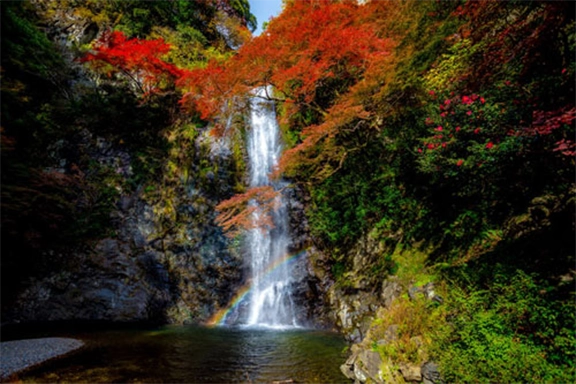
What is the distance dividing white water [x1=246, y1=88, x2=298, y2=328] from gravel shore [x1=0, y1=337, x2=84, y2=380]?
665 centimetres

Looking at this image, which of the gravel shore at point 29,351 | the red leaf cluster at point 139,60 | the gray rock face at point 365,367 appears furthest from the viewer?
the red leaf cluster at point 139,60

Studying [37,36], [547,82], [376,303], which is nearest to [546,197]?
[547,82]

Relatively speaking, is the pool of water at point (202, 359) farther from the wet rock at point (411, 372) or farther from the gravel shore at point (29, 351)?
the wet rock at point (411, 372)

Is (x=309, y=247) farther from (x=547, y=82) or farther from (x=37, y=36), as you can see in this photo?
(x=37, y=36)

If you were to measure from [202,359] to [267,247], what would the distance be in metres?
7.04

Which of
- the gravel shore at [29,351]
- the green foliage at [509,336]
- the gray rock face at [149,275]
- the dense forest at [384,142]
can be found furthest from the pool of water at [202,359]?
the gray rock face at [149,275]

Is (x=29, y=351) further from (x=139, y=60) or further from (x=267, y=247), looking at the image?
(x=139, y=60)

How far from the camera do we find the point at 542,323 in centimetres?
331

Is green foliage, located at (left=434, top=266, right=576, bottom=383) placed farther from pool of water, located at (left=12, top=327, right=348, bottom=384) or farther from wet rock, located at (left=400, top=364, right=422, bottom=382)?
pool of water, located at (left=12, top=327, right=348, bottom=384)

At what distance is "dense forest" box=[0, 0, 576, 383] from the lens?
13.2 ft

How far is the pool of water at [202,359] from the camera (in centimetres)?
596

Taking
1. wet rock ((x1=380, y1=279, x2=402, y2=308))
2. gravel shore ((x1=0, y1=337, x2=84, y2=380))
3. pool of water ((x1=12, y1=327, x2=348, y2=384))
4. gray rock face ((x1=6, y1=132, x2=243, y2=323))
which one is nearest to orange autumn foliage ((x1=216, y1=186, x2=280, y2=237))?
gray rock face ((x1=6, y1=132, x2=243, y2=323))

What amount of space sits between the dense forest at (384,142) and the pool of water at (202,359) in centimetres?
190

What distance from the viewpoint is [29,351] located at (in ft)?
26.0
